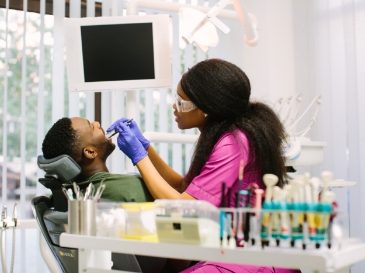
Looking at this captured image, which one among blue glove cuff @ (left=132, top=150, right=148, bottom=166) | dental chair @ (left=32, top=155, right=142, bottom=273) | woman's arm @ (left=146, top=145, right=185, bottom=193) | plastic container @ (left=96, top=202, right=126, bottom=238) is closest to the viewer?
plastic container @ (left=96, top=202, right=126, bottom=238)

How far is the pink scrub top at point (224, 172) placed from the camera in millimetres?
1523

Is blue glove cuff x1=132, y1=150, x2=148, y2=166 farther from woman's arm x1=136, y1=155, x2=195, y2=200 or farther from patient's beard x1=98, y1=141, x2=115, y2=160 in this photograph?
patient's beard x1=98, y1=141, x2=115, y2=160

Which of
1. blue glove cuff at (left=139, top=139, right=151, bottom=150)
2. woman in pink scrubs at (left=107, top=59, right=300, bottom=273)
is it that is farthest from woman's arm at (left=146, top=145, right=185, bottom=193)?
woman in pink scrubs at (left=107, top=59, right=300, bottom=273)

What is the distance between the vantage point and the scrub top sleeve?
1527mm

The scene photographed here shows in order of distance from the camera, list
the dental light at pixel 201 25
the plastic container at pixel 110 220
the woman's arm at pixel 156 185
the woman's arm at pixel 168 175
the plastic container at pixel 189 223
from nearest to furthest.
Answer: the plastic container at pixel 189 223, the plastic container at pixel 110 220, the woman's arm at pixel 156 185, the dental light at pixel 201 25, the woman's arm at pixel 168 175

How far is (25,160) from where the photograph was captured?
3.04 metres

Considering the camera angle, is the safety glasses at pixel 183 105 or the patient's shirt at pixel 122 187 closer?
the patient's shirt at pixel 122 187

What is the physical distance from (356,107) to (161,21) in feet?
5.03

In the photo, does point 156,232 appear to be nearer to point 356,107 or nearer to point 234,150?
point 234,150

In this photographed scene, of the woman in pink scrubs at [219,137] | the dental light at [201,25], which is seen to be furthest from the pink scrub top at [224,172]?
the dental light at [201,25]

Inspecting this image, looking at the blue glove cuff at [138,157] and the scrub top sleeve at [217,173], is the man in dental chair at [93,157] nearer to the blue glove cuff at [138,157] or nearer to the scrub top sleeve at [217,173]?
the blue glove cuff at [138,157]

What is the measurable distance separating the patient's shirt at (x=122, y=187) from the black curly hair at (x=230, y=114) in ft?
0.65

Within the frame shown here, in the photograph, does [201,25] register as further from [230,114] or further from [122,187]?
[122,187]

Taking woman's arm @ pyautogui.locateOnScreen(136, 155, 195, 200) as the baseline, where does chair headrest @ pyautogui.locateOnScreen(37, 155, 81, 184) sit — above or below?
above
